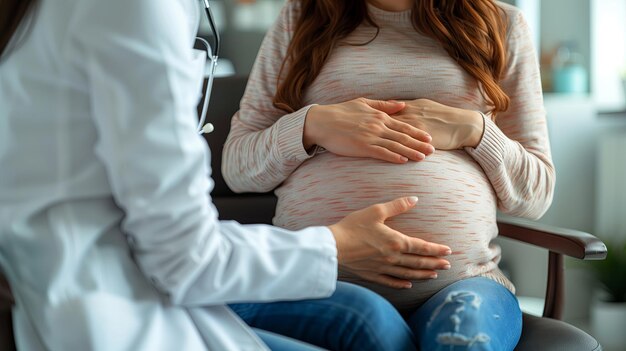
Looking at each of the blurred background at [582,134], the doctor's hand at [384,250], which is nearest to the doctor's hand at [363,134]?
the doctor's hand at [384,250]

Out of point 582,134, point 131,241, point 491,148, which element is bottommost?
point 582,134

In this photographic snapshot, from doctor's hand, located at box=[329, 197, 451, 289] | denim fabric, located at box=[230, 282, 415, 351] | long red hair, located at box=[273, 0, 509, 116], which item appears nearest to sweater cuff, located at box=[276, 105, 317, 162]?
long red hair, located at box=[273, 0, 509, 116]

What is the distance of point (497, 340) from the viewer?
1068 mm

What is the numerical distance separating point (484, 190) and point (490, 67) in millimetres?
256

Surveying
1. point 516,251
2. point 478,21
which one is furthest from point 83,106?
point 516,251

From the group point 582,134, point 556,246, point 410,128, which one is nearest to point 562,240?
point 556,246

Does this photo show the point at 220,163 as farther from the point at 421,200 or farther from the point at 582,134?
the point at 582,134

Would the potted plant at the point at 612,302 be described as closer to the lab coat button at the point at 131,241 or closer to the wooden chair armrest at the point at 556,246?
the wooden chair armrest at the point at 556,246

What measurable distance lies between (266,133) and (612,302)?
6.27 feet

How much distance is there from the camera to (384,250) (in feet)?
3.73

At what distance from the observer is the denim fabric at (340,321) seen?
3.33 ft

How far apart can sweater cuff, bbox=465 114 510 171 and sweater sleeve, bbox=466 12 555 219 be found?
2 cm

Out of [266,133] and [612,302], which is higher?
[266,133]

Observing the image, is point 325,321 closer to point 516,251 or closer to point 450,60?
point 450,60
